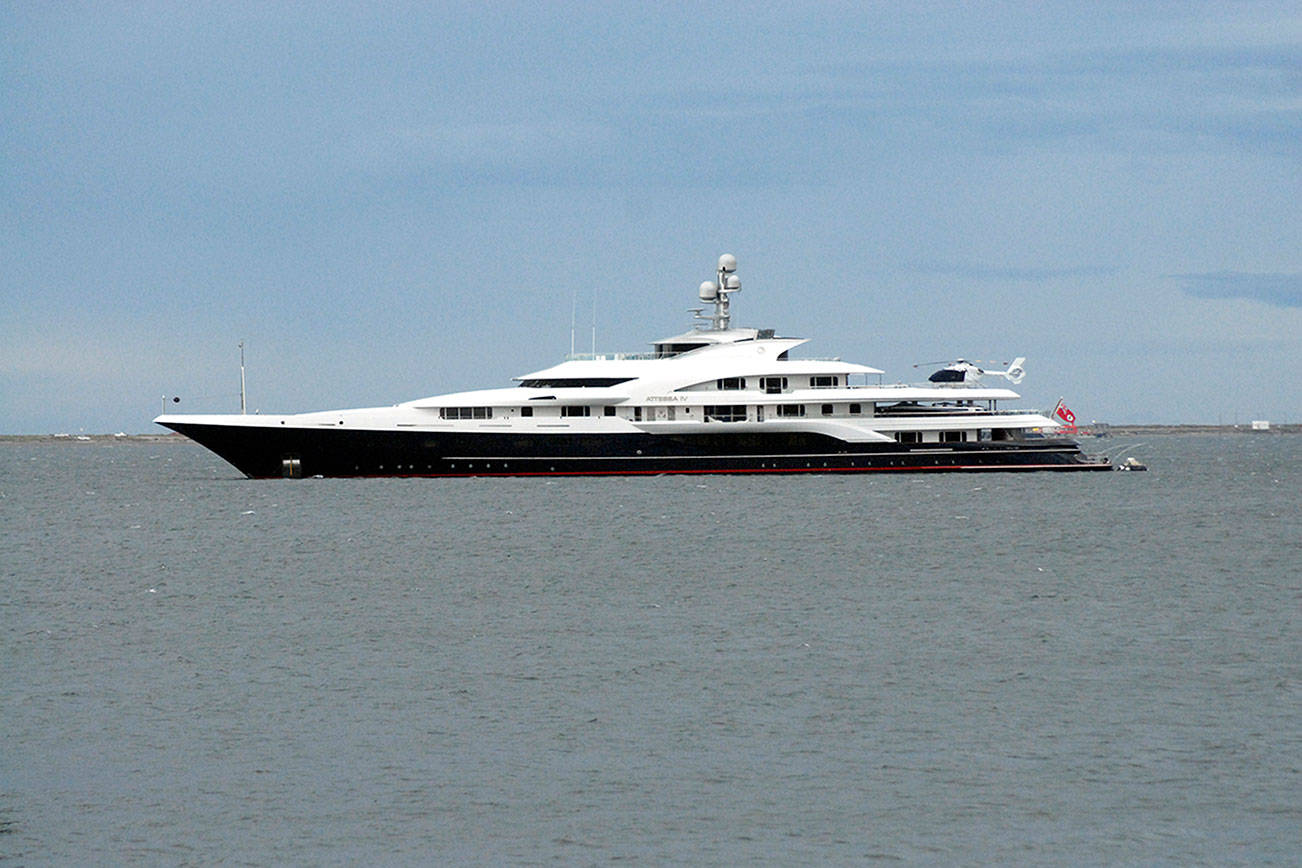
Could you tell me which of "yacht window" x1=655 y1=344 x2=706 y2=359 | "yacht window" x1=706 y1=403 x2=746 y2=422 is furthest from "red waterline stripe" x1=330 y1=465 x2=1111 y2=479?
"yacht window" x1=655 y1=344 x2=706 y2=359

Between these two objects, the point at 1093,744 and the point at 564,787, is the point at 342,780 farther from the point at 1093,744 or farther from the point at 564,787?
the point at 1093,744

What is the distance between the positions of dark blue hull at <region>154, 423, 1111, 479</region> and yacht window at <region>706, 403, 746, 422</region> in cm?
84

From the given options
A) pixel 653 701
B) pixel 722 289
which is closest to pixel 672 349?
pixel 722 289

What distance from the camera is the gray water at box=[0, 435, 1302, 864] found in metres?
15.5

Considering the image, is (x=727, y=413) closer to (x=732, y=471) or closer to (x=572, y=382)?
(x=732, y=471)

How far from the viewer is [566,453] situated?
7200cm

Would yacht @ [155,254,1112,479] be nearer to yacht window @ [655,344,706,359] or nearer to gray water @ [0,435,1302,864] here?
yacht window @ [655,344,706,359]

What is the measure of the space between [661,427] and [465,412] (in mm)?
9537

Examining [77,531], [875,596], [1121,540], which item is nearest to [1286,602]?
[875,596]

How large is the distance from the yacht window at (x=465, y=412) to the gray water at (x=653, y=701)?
25.7m

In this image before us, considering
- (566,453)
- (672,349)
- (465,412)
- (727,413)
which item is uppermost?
(672,349)

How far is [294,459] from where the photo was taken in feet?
240

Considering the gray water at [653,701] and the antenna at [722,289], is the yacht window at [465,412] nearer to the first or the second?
the antenna at [722,289]

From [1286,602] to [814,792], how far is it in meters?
19.0
